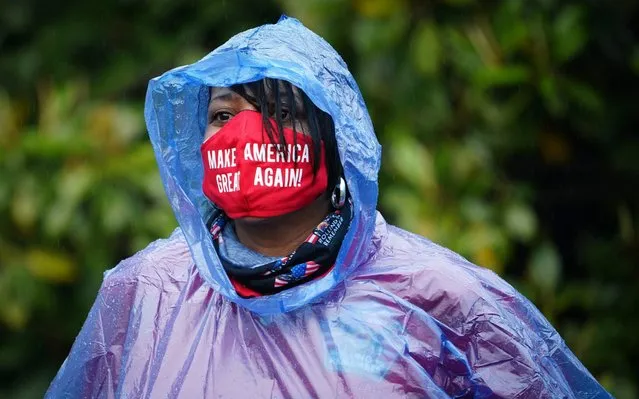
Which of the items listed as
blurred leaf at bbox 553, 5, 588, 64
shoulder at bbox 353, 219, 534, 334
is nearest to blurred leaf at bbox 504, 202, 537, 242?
blurred leaf at bbox 553, 5, 588, 64

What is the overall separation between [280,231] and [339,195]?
0.46 feet

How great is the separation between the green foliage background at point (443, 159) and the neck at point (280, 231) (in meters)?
2.28

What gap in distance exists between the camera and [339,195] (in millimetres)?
2357

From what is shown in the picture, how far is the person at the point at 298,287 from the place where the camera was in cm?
218

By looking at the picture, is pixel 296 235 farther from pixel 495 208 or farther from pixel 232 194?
pixel 495 208

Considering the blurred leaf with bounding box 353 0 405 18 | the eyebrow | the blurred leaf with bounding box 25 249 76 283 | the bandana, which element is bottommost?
the blurred leaf with bounding box 25 249 76 283

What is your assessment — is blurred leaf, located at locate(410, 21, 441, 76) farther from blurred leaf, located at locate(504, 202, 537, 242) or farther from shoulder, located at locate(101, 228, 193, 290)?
shoulder, located at locate(101, 228, 193, 290)

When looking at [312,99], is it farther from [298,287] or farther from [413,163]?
[413,163]

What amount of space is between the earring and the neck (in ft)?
0.13

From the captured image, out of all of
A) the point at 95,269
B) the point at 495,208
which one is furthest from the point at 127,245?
the point at 495,208

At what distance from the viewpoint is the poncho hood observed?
2.21 m

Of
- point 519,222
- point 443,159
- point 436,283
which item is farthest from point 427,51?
point 436,283

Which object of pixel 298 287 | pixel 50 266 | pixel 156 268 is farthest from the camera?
pixel 50 266

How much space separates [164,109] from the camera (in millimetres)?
2531
